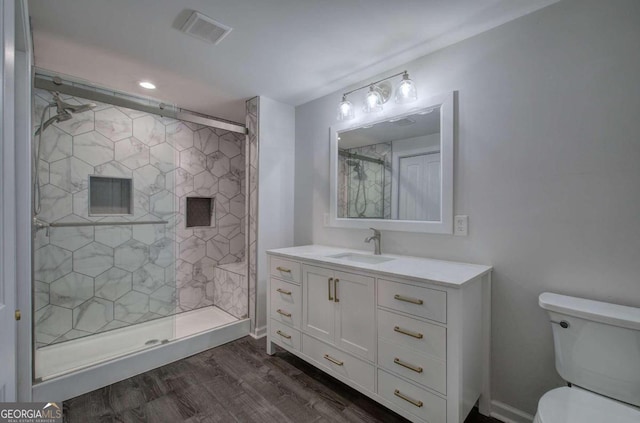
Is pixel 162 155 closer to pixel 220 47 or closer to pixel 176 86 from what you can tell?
pixel 176 86

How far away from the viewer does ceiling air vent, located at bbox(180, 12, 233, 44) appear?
1.62 metres

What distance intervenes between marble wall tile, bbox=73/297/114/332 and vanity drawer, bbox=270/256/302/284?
1.37 metres

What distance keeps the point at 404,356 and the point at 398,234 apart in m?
0.88

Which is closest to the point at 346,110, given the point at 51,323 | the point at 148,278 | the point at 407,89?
the point at 407,89

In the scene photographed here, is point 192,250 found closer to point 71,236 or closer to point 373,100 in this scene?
point 71,236

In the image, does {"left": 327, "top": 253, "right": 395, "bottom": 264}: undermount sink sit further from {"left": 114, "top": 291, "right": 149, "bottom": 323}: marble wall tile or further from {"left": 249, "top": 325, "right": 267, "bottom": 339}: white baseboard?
{"left": 114, "top": 291, "right": 149, "bottom": 323}: marble wall tile

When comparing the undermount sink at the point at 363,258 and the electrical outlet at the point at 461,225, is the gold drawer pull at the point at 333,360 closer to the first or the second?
the undermount sink at the point at 363,258

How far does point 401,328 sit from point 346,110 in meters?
1.74

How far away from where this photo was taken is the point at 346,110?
2402mm

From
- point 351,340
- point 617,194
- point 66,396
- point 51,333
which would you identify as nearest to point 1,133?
point 351,340

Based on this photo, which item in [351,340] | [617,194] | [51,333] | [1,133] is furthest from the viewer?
[51,333]

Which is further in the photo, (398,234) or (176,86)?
(176,86)

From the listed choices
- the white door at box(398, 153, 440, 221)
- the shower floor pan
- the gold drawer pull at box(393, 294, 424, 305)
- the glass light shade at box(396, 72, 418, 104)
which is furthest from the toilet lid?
the shower floor pan

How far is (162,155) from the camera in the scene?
2.66 meters
